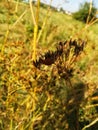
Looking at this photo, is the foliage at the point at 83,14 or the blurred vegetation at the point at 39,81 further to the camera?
the foliage at the point at 83,14

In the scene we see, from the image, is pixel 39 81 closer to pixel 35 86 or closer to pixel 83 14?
pixel 35 86

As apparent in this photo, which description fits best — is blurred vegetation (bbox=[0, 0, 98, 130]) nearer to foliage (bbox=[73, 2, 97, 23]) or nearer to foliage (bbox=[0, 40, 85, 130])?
foliage (bbox=[0, 40, 85, 130])

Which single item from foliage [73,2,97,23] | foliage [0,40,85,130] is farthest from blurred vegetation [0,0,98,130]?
foliage [73,2,97,23]

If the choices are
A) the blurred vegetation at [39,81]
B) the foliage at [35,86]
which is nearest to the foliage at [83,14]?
the blurred vegetation at [39,81]

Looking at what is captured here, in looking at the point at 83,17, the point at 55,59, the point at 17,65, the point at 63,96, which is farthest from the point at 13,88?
the point at 83,17

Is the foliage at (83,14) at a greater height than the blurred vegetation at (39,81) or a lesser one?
greater

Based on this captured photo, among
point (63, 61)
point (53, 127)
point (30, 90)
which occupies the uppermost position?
point (63, 61)

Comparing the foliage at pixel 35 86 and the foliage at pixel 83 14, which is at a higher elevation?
the foliage at pixel 83 14

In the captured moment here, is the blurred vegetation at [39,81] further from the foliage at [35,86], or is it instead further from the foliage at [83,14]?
the foliage at [83,14]

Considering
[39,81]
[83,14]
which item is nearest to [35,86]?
[39,81]

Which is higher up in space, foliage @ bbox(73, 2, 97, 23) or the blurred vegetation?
foliage @ bbox(73, 2, 97, 23)

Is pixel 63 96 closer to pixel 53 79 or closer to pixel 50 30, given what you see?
pixel 53 79
